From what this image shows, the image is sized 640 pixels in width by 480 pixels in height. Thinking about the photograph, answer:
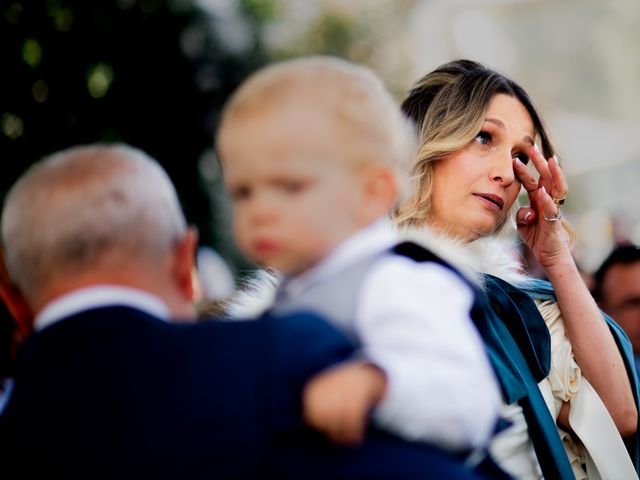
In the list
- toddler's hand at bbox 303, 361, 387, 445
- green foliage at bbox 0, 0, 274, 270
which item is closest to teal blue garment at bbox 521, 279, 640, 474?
toddler's hand at bbox 303, 361, 387, 445

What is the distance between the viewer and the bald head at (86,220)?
159cm

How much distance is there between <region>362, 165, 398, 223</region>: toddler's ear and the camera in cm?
172

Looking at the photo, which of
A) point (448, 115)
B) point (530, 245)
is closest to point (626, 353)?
point (530, 245)

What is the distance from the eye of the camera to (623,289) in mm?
5031

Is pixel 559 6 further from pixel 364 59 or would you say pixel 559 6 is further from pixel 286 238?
pixel 286 238

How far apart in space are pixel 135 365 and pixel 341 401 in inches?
14.0

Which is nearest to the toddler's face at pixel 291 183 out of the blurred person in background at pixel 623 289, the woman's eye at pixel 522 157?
the woman's eye at pixel 522 157

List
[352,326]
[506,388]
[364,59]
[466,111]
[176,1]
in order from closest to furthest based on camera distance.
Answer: [352,326]
[506,388]
[466,111]
[176,1]
[364,59]

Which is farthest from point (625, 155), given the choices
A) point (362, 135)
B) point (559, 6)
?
point (362, 135)

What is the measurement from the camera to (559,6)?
118ft

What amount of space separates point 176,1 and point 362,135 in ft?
42.4

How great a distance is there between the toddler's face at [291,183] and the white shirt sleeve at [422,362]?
0.14 metres

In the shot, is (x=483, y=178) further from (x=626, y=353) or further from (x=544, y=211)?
Answer: (x=626, y=353)

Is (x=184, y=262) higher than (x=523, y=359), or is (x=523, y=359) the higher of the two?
(x=184, y=262)
